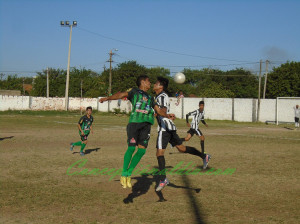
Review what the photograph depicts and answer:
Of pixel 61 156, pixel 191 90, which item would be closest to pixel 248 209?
pixel 61 156

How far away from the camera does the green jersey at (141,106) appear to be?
710 cm

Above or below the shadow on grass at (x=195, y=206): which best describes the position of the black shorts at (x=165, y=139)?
above

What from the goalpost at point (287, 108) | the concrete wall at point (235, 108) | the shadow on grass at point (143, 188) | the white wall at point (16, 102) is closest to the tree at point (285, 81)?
the concrete wall at point (235, 108)

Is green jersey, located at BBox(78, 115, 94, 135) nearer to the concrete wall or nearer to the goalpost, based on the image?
the goalpost

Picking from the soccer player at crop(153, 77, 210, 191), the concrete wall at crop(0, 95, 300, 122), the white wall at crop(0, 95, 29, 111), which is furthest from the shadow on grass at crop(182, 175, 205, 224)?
the white wall at crop(0, 95, 29, 111)

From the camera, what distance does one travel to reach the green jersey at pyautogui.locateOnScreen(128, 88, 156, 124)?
7098mm

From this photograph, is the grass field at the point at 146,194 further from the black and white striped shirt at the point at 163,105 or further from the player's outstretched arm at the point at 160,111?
the player's outstretched arm at the point at 160,111

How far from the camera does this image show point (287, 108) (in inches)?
1615

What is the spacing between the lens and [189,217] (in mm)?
5875

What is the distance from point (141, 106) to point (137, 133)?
525mm

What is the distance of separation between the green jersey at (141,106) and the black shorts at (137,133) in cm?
9

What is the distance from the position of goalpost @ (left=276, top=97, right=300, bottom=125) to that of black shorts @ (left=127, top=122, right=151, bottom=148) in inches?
1396

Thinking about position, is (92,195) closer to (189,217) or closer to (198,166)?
(189,217)

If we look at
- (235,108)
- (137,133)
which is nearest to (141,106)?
(137,133)
